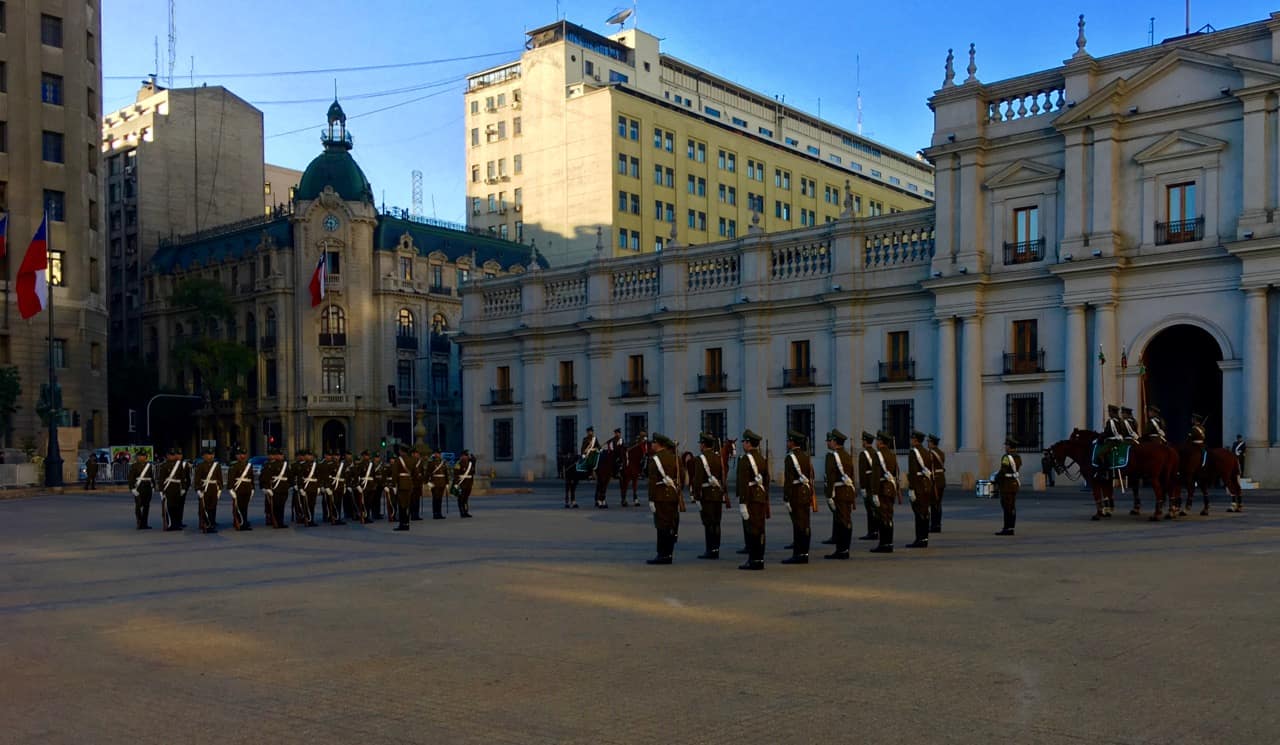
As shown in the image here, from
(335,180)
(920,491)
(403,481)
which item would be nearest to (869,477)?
(920,491)

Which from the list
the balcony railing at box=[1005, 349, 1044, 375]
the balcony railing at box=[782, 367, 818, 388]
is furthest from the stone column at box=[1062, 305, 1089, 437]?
the balcony railing at box=[782, 367, 818, 388]

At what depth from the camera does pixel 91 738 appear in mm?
6727

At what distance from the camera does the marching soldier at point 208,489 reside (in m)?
21.8

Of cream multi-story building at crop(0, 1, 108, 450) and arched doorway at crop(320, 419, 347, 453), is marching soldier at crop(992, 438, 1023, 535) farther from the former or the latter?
arched doorway at crop(320, 419, 347, 453)

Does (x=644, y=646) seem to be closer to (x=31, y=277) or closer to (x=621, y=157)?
(x=31, y=277)

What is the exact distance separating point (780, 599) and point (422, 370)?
62759mm

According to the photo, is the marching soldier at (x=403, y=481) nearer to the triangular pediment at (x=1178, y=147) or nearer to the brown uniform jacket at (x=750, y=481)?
the brown uniform jacket at (x=750, y=481)

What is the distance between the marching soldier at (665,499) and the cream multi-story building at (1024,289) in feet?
71.3

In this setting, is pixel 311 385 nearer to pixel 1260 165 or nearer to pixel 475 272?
pixel 475 272

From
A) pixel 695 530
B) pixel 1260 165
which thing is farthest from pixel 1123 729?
pixel 1260 165

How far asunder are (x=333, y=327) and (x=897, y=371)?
41745mm

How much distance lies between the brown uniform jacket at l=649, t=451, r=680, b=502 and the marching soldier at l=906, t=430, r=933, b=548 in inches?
151

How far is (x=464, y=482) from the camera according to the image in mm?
25469

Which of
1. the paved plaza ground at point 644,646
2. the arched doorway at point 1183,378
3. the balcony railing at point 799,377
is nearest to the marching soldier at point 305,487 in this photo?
the paved plaza ground at point 644,646
